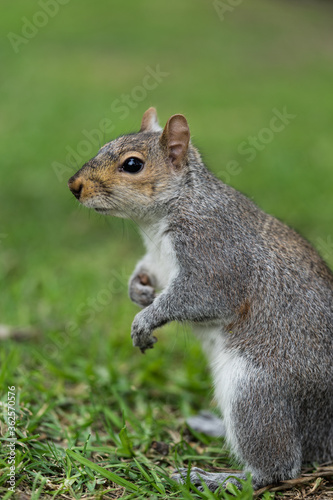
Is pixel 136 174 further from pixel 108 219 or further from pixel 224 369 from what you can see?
pixel 108 219

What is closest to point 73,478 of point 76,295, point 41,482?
point 41,482

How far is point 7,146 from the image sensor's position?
9719mm

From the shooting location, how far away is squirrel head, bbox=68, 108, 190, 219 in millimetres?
3697

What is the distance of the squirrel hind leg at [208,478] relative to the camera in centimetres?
343

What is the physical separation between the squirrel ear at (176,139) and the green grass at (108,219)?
0.59 m

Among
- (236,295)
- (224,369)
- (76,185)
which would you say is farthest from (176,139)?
(224,369)

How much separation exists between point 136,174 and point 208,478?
1.92m

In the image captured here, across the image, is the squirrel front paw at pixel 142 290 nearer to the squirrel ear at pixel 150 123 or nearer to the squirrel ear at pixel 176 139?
the squirrel ear at pixel 176 139

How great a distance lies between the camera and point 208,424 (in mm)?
4340

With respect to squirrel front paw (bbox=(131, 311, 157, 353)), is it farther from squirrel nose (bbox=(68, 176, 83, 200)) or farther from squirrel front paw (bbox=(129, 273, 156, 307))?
squirrel nose (bbox=(68, 176, 83, 200))

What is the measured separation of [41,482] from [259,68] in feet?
53.4

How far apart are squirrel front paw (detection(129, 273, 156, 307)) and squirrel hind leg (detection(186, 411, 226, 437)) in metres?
0.96

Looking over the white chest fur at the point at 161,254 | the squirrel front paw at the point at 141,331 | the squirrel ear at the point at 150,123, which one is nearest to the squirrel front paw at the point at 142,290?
the white chest fur at the point at 161,254

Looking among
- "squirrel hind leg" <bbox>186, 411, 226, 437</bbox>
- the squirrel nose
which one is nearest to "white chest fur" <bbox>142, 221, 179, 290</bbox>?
the squirrel nose
